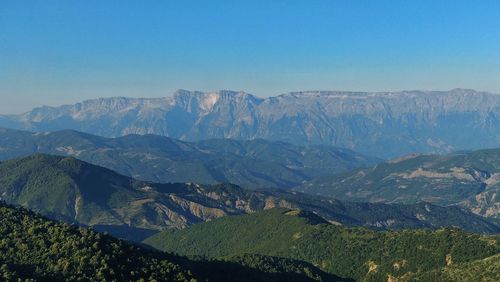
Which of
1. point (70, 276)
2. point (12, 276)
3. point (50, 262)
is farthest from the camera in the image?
point (50, 262)

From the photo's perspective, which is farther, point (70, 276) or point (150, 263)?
point (150, 263)

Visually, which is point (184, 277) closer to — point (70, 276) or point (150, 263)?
point (150, 263)

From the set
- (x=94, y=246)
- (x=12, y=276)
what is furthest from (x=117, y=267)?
(x=12, y=276)

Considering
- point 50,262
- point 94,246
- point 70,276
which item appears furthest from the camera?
point 94,246

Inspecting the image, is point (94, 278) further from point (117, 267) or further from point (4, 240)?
point (4, 240)

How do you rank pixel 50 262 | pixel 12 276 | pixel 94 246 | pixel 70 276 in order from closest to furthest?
1. pixel 12 276
2. pixel 70 276
3. pixel 50 262
4. pixel 94 246

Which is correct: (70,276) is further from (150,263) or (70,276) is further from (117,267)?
(150,263)

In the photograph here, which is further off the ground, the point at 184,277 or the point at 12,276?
the point at 12,276

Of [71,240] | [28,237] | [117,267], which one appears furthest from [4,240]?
[117,267]

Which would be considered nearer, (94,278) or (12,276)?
(12,276)

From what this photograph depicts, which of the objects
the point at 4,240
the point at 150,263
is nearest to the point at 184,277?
the point at 150,263
